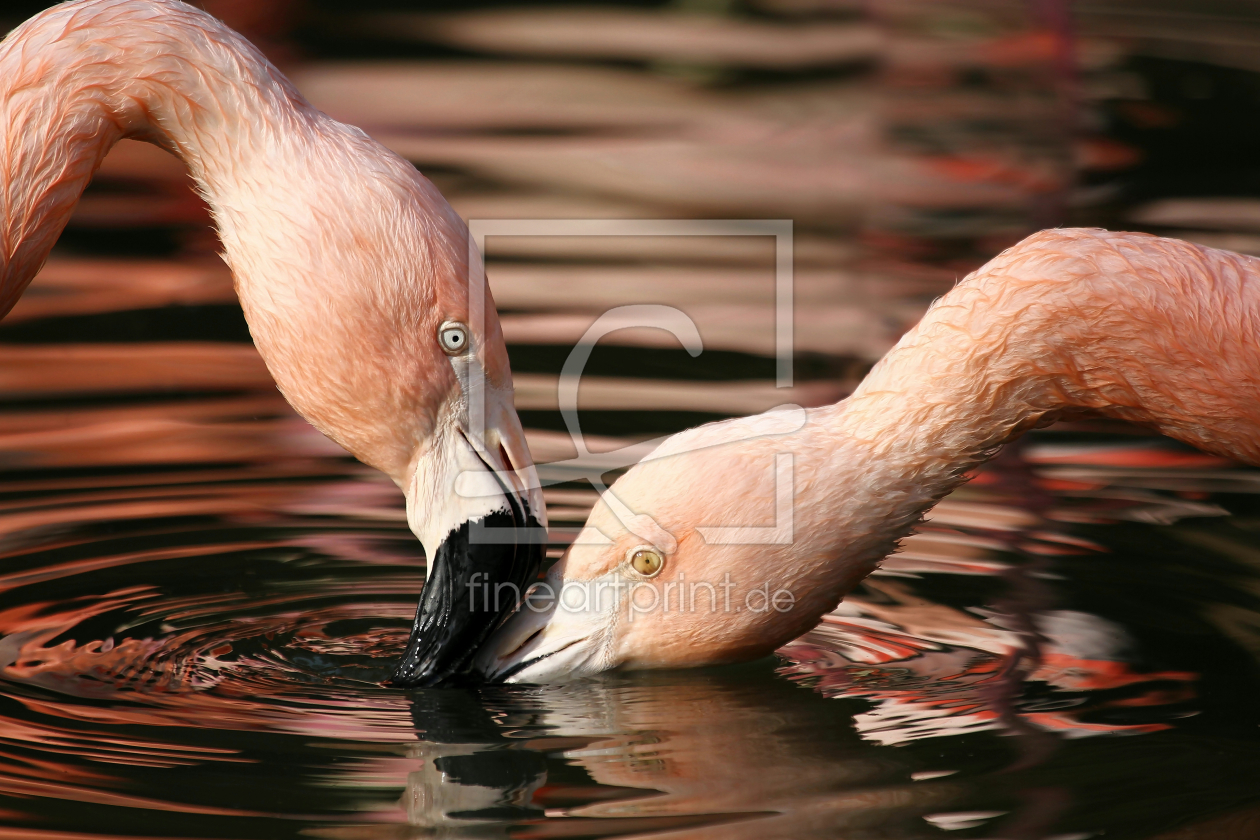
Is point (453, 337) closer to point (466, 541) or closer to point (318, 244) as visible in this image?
point (318, 244)

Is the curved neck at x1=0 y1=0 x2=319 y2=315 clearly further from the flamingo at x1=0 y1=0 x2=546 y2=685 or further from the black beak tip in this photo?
the black beak tip

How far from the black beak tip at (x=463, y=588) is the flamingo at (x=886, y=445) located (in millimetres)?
76

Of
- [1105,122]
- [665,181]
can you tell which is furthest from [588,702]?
[1105,122]

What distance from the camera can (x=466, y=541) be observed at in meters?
3.43

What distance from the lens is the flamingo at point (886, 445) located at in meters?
3.33

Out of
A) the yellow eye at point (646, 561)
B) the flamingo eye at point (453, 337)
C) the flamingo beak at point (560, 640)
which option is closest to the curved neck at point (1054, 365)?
the yellow eye at point (646, 561)

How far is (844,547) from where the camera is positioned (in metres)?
3.39

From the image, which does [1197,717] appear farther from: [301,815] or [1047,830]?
[301,815]

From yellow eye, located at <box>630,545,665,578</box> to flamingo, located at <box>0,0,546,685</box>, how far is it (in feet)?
0.73

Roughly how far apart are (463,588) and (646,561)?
0.39 meters

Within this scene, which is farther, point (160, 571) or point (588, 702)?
point (160, 571)

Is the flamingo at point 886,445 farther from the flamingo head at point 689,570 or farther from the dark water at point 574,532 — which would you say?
the dark water at point 574,532

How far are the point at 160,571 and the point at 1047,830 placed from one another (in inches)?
91.9

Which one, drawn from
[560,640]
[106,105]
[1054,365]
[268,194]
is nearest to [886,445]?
[1054,365]
